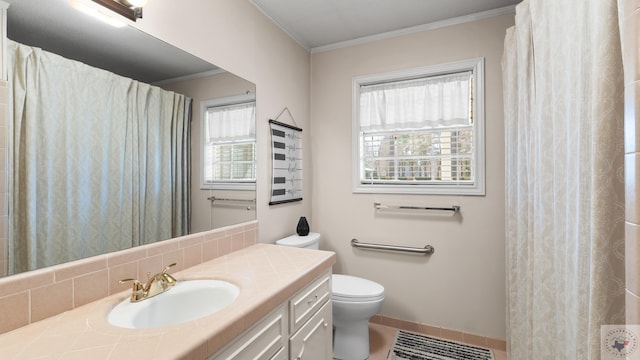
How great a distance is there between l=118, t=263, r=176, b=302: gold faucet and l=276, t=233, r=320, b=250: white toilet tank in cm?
103

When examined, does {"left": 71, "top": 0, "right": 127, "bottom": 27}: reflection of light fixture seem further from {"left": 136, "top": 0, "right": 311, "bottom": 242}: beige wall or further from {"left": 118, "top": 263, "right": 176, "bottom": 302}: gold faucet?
{"left": 118, "top": 263, "right": 176, "bottom": 302}: gold faucet

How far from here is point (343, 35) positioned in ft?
8.06

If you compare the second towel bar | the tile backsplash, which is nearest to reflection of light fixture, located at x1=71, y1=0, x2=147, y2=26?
the tile backsplash

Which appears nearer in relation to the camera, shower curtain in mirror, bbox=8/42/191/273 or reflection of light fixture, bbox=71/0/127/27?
shower curtain in mirror, bbox=8/42/191/273

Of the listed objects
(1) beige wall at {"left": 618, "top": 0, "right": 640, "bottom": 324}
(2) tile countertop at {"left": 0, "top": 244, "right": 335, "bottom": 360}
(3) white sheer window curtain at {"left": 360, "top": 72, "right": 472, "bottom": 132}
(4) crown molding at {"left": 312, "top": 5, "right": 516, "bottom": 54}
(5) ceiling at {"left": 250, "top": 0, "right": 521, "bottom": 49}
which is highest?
(5) ceiling at {"left": 250, "top": 0, "right": 521, "bottom": 49}

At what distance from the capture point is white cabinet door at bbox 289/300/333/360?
4.17 feet

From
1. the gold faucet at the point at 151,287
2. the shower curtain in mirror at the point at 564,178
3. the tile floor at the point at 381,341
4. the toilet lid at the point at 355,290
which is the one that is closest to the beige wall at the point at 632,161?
the shower curtain in mirror at the point at 564,178

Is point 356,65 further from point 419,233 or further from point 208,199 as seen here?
point 208,199

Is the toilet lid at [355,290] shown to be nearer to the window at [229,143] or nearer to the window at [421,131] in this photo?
the window at [421,131]

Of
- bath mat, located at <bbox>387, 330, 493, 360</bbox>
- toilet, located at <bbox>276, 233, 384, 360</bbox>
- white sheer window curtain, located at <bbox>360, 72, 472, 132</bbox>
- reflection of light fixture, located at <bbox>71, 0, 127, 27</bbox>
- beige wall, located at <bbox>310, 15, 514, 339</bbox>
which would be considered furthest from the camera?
white sheer window curtain, located at <bbox>360, 72, 472, 132</bbox>

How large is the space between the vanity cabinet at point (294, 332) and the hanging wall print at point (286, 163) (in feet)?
2.80

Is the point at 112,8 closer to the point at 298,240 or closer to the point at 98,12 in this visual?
the point at 98,12

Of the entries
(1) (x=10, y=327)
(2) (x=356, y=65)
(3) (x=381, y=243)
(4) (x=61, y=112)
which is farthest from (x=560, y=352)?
(2) (x=356, y=65)

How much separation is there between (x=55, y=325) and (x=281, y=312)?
72 centimetres
